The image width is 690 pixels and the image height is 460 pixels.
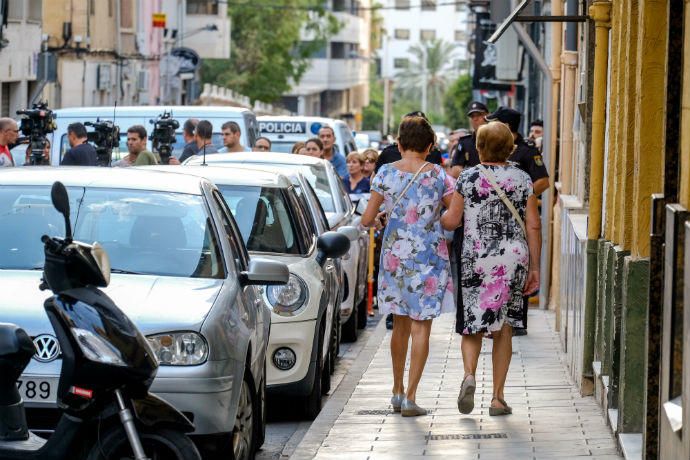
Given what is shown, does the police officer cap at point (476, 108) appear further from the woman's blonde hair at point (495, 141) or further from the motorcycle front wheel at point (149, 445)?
the motorcycle front wheel at point (149, 445)

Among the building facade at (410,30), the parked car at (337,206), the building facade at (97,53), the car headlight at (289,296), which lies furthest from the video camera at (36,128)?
the building facade at (410,30)

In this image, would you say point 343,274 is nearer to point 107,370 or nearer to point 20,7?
point 107,370

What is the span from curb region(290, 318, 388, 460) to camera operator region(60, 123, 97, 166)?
11.7ft

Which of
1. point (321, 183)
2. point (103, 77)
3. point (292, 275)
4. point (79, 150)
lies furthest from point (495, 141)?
point (103, 77)

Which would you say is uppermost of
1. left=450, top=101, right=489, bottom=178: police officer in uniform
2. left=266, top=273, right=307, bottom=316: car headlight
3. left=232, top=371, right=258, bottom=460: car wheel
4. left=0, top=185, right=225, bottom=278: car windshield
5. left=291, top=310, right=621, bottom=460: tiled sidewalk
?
left=450, top=101, right=489, bottom=178: police officer in uniform

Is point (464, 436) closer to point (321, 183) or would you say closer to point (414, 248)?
point (414, 248)

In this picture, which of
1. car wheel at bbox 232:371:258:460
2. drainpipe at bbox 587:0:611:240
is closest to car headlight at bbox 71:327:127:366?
car wheel at bbox 232:371:258:460

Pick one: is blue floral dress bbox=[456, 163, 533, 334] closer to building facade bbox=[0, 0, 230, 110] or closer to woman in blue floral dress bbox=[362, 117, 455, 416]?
woman in blue floral dress bbox=[362, 117, 455, 416]

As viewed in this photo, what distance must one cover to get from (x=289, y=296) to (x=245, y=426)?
2602 mm

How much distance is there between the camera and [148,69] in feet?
174

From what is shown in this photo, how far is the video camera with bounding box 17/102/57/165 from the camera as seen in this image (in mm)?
16938

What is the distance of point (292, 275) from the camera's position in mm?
10875

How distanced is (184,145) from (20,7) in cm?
1631

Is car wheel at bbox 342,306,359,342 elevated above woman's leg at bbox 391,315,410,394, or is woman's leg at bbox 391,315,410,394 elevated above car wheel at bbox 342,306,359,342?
woman's leg at bbox 391,315,410,394
